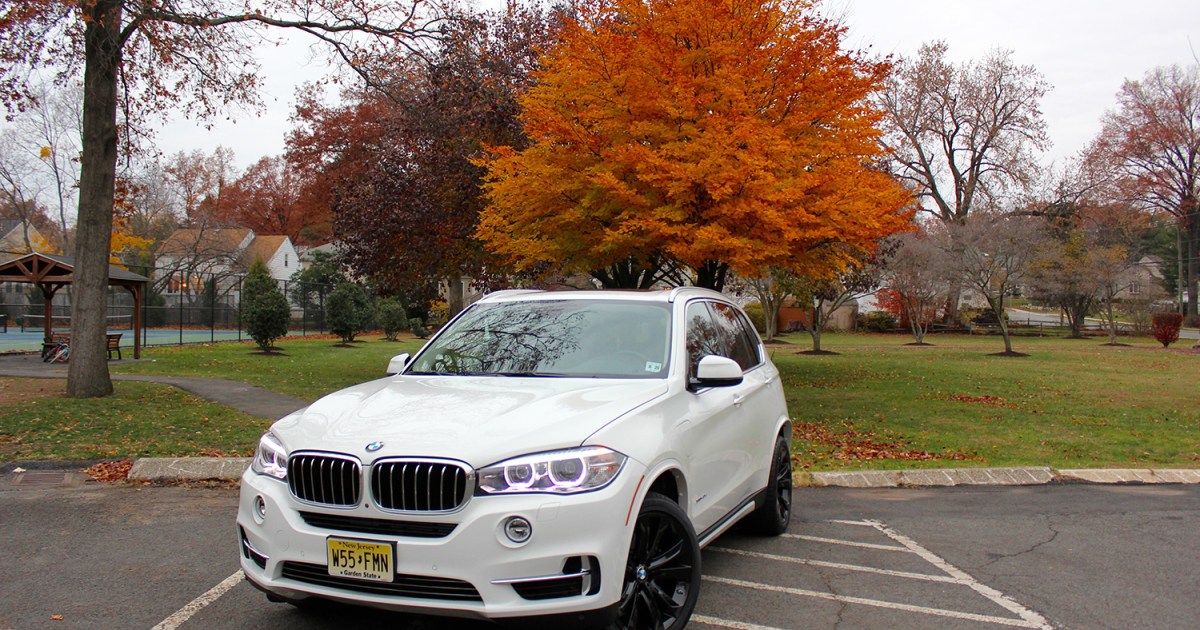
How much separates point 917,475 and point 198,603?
651cm

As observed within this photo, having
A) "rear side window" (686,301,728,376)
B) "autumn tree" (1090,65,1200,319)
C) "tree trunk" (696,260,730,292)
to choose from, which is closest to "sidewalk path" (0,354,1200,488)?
"rear side window" (686,301,728,376)

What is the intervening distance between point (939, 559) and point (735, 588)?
5.43ft

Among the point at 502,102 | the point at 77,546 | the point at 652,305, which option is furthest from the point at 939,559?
the point at 502,102

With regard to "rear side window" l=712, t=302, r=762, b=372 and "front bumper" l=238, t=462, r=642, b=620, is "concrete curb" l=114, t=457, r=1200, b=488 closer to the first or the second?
"rear side window" l=712, t=302, r=762, b=372

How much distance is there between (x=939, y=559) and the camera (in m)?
5.76

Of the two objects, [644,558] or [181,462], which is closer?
[644,558]

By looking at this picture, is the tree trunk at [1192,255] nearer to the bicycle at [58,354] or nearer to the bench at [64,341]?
the bench at [64,341]

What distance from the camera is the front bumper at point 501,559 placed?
11.2 ft

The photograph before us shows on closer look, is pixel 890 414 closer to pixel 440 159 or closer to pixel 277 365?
pixel 440 159

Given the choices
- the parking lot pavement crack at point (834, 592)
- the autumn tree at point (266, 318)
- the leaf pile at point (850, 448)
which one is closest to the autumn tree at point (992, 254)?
the leaf pile at point (850, 448)

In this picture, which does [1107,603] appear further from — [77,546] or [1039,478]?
[77,546]

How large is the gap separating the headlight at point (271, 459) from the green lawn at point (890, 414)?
17.3 ft

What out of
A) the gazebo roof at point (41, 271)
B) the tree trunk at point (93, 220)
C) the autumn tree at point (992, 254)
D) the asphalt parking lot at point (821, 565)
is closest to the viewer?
the asphalt parking lot at point (821, 565)

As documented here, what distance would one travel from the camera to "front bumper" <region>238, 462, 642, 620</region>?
11.2 feet
